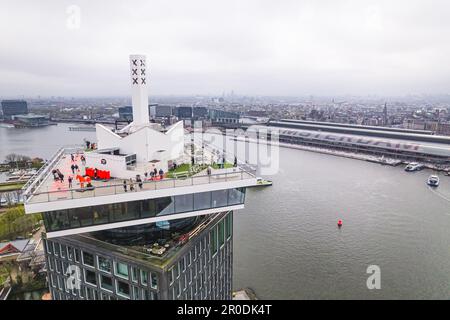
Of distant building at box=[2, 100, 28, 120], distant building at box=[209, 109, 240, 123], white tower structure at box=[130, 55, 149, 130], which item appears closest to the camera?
white tower structure at box=[130, 55, 149, 130]

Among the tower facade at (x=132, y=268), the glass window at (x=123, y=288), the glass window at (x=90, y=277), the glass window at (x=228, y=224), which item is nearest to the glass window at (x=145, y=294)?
the tower facade at (x=132, y=268)

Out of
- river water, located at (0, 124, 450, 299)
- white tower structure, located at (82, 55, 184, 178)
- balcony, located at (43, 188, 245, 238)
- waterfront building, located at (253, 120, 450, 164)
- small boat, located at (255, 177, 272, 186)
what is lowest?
river water, located at (0, 124, 450, 299)

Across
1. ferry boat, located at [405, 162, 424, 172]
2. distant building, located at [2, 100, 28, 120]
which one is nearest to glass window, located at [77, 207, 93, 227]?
A: ferry boat, located at [405, 162, 424, 172]

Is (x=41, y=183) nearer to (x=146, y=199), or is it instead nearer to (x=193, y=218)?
(x=146, y=199)

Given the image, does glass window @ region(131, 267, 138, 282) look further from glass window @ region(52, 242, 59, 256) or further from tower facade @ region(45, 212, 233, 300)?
glass window @ region(52, 242, 59, 256)

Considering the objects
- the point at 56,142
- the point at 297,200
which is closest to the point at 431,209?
the point at 297,200

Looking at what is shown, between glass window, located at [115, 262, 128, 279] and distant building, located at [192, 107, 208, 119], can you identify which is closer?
glass window, located at [115, 262, 128, 279]

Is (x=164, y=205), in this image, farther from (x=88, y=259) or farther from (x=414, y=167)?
A: (x=414, y=167)

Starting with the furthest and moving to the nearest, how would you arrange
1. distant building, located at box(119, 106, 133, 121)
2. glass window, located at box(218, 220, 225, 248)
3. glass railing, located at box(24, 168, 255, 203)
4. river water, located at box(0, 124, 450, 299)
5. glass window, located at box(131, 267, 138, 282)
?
distant building, located at box(119, 106, 133, 121), river water, located at box(0, 124, 450, 299), glass window, located at box(218, 220, 225, 248), glass window, located at box(131, 267, 138, 282), glass railing, located at box(24, 168, 255, 203)
